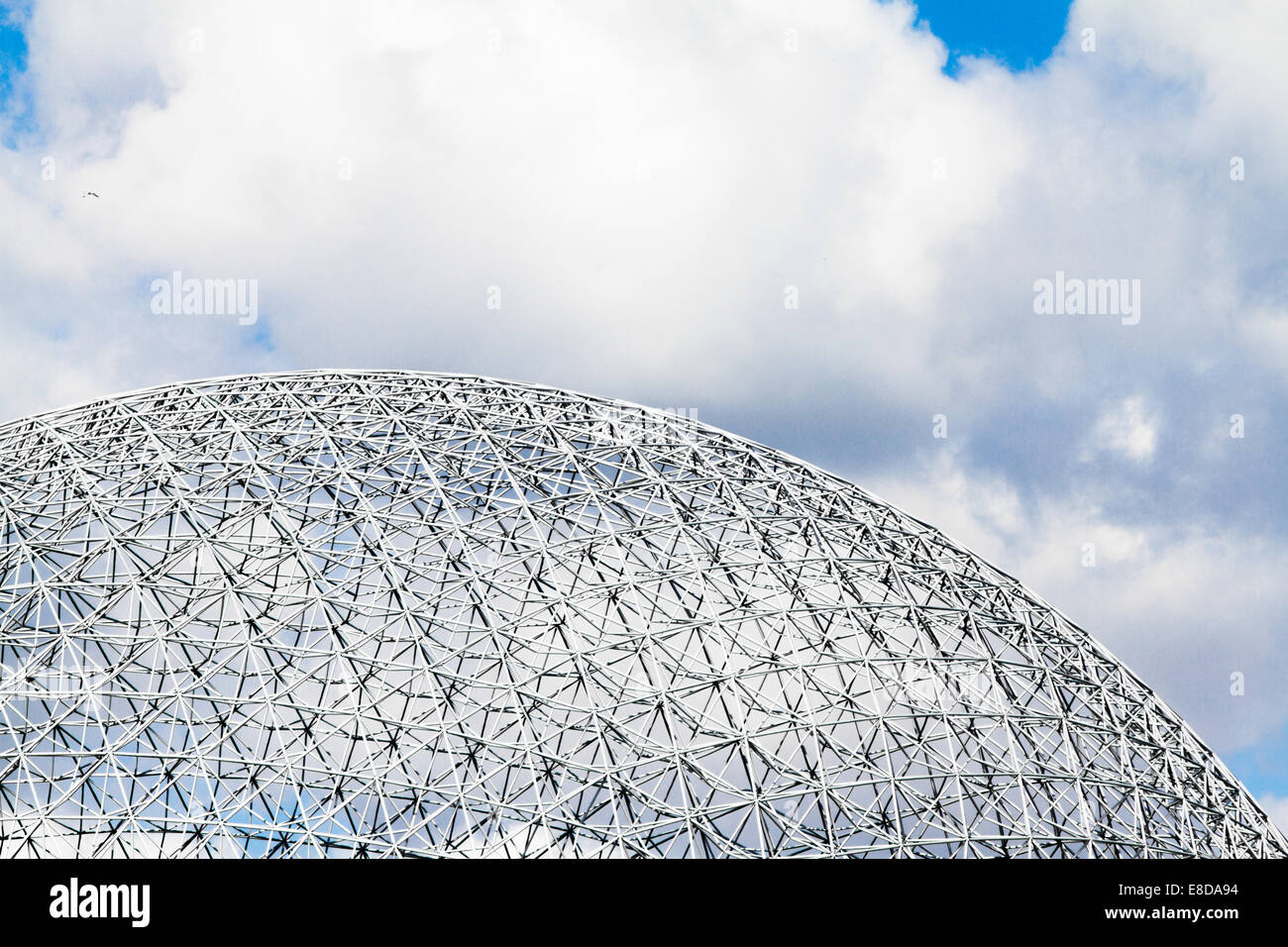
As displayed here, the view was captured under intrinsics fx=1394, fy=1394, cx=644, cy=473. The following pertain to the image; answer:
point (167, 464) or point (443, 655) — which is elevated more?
point (167, 464)

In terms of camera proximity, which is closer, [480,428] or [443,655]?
[443,655]

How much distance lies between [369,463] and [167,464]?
5.01 meters

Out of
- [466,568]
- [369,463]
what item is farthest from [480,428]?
[466,568]
